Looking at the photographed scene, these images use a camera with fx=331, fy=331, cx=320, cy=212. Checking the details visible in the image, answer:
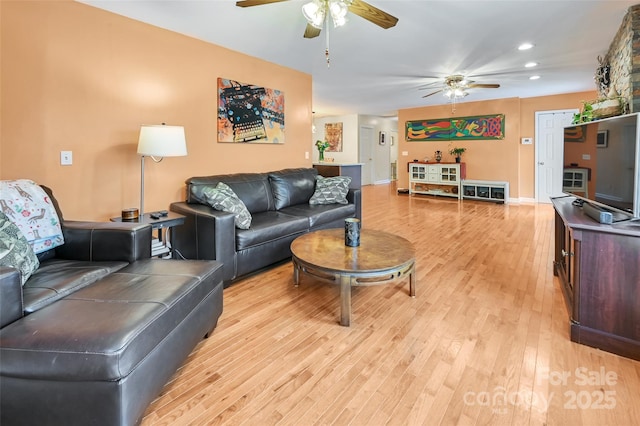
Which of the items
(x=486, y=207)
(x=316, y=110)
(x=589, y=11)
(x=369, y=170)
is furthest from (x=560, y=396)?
(x=369, y=170)

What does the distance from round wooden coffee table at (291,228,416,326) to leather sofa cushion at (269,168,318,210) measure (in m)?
1.30

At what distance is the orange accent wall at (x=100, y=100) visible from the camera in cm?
248

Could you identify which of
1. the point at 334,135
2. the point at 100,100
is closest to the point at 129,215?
the point at 100,100

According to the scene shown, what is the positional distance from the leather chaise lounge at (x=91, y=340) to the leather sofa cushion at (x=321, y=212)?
1913 mm

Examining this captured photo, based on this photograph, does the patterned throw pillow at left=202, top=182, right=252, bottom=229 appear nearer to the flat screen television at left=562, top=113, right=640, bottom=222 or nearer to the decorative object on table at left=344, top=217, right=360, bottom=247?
the decorative object on table at left=344, top=217, right=360, bottom=247

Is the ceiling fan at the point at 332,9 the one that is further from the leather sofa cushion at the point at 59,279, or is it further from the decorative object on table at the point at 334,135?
the decorative object on table at the point at 334,135

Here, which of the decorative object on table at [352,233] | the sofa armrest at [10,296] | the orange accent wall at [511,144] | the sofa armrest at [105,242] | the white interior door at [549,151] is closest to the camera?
the sofa armrest at [10,296]

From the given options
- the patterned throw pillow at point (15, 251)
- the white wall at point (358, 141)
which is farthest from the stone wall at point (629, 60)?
the white wall at point (358, 141)

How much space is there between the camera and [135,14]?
300 cm

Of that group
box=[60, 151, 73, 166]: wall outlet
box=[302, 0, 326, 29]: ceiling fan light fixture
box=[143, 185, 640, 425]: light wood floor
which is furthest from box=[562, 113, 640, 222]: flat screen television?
box=[60, 151, 73, 166]: wall outlet

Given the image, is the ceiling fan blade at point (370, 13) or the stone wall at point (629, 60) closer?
the ceiling fan blade at point (370, 13)

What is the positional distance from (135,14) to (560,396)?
4.12 meters

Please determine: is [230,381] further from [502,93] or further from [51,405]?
[502,93]

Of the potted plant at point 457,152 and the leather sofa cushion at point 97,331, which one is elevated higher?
the potted plant at point 457,152
